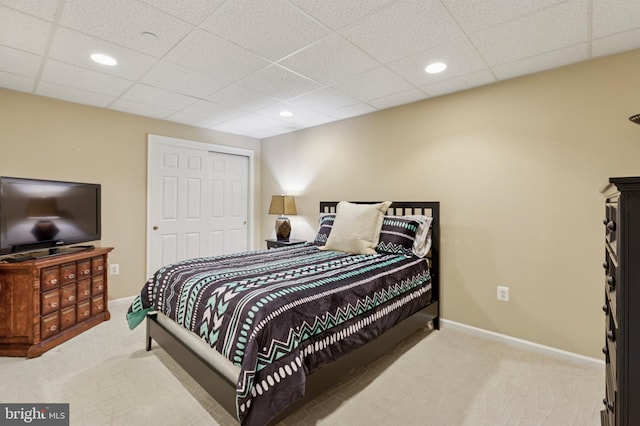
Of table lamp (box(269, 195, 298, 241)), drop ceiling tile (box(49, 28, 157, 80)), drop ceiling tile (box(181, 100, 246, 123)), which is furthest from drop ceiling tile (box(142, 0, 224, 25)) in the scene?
table lamp (box(269, 195, 298, 241))

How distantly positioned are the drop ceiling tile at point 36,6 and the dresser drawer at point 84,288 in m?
2.21

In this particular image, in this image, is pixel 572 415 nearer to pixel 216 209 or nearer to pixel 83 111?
pixel 216 209

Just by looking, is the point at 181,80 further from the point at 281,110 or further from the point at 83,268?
the point at 83,268

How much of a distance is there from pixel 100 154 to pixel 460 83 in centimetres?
385

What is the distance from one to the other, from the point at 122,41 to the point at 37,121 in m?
1.81

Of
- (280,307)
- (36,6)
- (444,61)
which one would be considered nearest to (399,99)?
(444,61)

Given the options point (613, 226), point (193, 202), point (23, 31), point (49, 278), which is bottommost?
point (49, 278)

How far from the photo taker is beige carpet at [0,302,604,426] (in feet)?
5.59

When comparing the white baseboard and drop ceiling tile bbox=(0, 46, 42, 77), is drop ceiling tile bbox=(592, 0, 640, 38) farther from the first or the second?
drop ceiling tile bbox=(0, 46, 42, 77)

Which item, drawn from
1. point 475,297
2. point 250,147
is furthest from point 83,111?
point 475,297

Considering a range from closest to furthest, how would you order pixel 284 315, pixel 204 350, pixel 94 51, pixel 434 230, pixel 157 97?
pixel 284 315 → pixel 204 350 → pixel 94 51 → pixel 434 230 → pixel 157 97

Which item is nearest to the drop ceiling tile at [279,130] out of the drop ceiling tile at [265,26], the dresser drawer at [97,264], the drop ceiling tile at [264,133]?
the drop ceiling tile at [264,133]

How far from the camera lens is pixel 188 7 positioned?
5.55 feet

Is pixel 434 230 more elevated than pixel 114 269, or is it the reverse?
pixel 434 230
